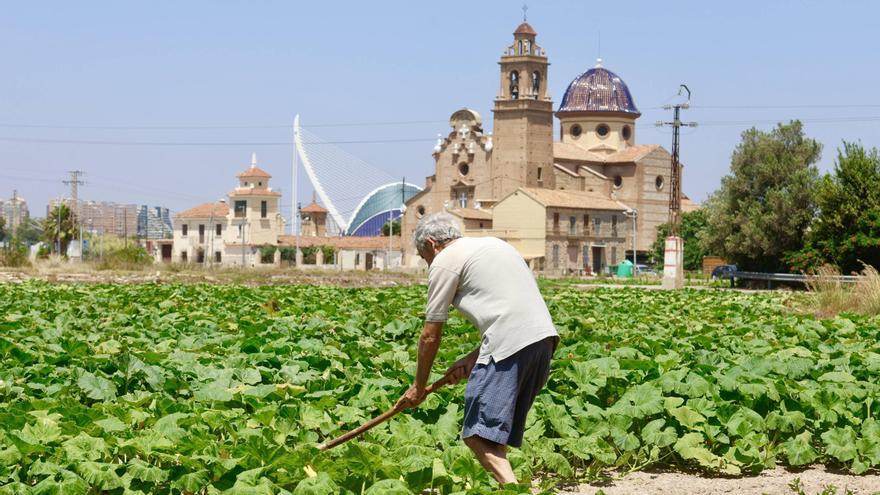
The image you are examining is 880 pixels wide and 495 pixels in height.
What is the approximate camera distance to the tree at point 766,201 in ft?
167

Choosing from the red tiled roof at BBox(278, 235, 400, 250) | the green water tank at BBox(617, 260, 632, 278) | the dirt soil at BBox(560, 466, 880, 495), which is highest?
the red tiled roof at BBox(278, 235, 400, 250)

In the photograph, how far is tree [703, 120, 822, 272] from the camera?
5078 centimetres

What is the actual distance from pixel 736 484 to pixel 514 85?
78127mm

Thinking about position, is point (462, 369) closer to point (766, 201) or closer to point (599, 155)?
point (766, 201)

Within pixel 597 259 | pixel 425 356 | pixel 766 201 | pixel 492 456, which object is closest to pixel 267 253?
pixel 597 259

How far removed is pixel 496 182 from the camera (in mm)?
86312

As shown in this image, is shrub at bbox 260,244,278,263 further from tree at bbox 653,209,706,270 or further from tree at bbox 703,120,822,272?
tree at bbox 703,120,822,272

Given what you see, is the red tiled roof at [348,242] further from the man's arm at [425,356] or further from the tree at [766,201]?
the man's arm at [425,356]

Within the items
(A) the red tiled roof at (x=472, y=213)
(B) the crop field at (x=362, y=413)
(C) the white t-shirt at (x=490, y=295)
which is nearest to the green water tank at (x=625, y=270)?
(A) the red tiled roof at (x=472, y=213)

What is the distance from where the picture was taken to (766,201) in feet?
170

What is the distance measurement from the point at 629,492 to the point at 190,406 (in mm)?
2953

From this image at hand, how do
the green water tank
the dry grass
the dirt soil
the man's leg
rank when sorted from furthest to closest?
the green water tank → the dry grass → the dirt soil → the man's leg

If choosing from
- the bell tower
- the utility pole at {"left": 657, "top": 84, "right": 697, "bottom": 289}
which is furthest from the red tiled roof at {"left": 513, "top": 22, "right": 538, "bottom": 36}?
the utility pole at {"left": 657, "top": 84, "right": 697, "bottom": 289}

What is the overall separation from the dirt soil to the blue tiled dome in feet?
303
